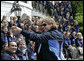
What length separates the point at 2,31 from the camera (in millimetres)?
7207

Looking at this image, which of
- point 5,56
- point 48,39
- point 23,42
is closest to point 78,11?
point 23,42

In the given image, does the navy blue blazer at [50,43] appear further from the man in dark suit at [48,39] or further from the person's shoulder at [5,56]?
the person's shoulder at [5,56]

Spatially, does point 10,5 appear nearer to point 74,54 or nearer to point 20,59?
point 74,54

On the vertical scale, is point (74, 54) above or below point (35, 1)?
below

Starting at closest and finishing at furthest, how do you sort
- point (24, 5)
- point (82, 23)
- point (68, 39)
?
1. point (68, 39)
2. point (24, 5)
3. point (82, 23)

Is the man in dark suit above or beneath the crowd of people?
above

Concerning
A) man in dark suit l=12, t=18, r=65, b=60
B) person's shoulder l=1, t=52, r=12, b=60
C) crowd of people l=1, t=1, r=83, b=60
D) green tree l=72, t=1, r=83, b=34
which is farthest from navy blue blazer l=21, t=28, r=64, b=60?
green tree l=72, t=1, r=83, b=34

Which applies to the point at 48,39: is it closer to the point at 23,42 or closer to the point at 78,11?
the point at 23,42

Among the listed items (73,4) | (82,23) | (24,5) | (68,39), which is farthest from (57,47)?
(73,4)

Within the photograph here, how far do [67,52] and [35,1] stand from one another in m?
7.64

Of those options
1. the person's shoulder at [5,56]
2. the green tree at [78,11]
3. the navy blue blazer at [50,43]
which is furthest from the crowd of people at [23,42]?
the green tree at [78,11]

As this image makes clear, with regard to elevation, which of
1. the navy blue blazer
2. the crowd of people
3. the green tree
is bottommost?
the green tree

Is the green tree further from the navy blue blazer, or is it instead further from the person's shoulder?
the navy blue blazer

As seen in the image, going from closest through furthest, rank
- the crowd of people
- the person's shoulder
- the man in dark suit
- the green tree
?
the man in dark suit → the person's shoulder → the crowd of people → the green tree
